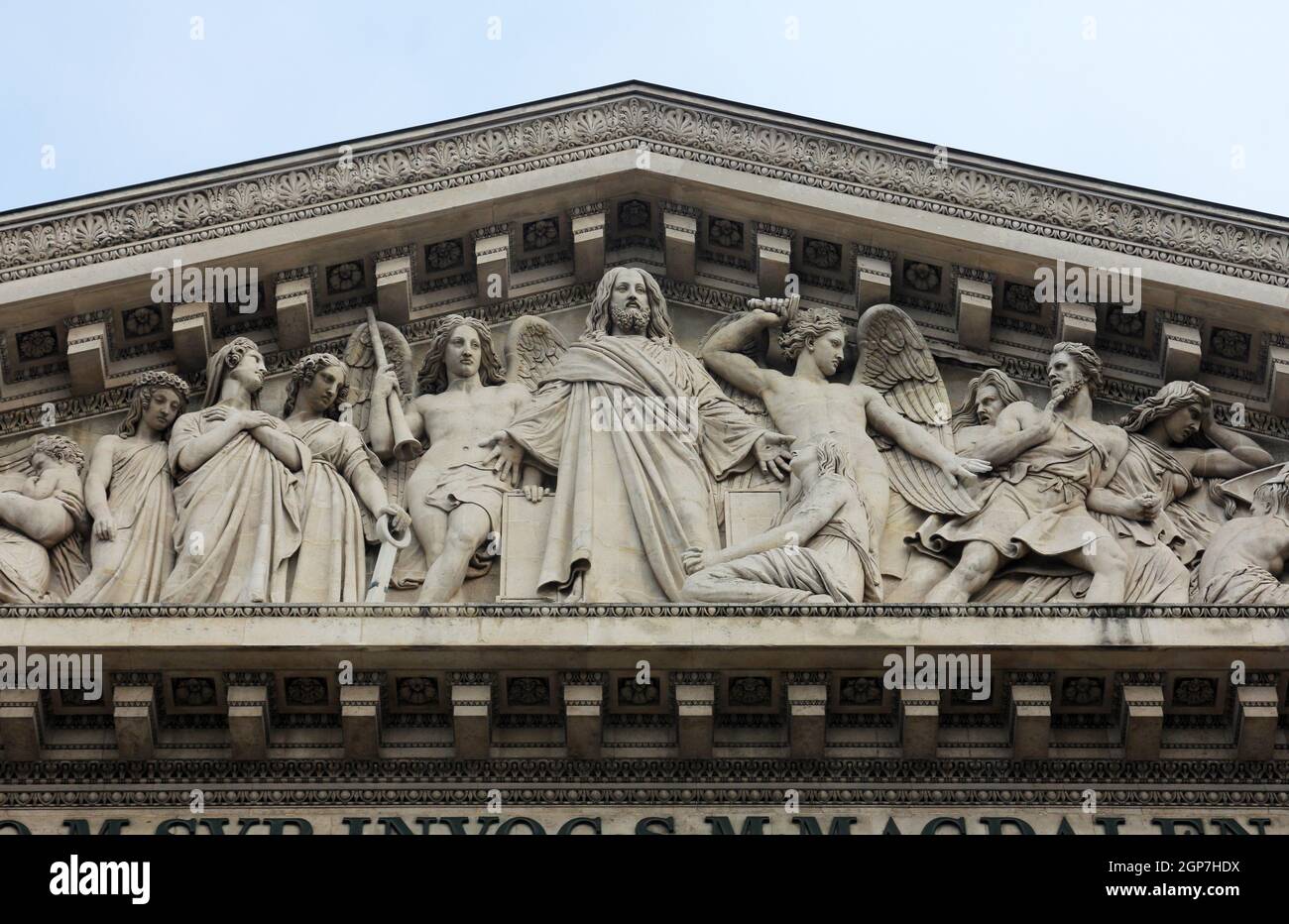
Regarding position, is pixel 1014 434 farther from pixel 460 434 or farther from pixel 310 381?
pixel 310 381

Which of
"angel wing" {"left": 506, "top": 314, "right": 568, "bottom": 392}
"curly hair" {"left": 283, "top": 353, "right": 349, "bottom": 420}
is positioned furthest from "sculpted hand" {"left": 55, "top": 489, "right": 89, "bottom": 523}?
"angel wing" {"left": 506, "top": 314, "right": 568, "bottom": 392}

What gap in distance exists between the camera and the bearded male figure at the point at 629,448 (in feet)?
75.4

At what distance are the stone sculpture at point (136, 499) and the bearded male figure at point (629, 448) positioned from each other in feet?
8.51

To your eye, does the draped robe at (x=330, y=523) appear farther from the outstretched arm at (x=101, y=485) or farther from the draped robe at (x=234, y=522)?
the outstretched arm at (x=101, y=485)

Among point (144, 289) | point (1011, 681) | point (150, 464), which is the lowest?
point (1011, 681)

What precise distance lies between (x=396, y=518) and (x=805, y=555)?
3.18 m

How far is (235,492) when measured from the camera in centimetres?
2358

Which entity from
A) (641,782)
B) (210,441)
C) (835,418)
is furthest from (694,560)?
(210,441)

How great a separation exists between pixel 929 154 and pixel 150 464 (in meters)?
6.85

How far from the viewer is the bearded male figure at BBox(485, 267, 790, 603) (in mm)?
22969

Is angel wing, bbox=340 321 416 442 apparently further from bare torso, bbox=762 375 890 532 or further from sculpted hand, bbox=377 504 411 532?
bare torso, bbox=762 375 890 532

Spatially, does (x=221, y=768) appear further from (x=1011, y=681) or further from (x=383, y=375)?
(x=1011, y=681)
